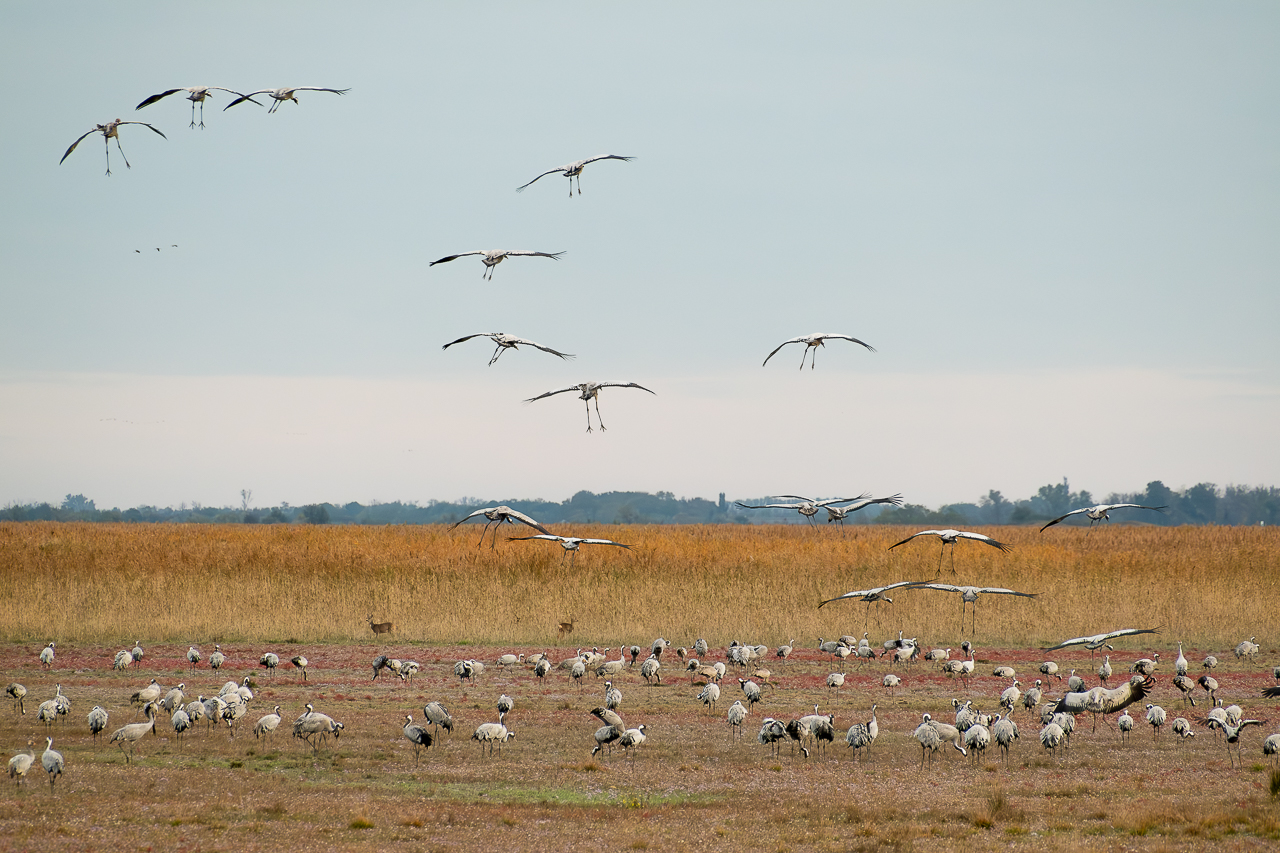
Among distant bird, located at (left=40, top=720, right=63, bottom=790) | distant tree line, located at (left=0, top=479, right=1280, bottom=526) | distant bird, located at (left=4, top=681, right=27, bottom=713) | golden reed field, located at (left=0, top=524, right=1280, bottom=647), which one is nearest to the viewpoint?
distant bird, located at (left=40, top=720, right=63, bottom=790)

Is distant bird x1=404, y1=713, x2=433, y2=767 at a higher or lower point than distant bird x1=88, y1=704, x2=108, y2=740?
lower

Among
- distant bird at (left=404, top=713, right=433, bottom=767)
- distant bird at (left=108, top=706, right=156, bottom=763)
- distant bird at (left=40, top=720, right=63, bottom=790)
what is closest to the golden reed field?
distant bird at (left=404, top=713, right=433, bottom=767)

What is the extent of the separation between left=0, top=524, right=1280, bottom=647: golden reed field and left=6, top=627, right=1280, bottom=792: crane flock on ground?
481 cm

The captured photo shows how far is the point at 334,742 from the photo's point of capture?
13477mm

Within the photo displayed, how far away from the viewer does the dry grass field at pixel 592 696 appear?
9.82m

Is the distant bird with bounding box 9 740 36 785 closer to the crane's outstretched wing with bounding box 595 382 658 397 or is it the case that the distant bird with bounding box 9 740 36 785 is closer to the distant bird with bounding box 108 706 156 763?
the distant bird with bounding box 108 706 156 763

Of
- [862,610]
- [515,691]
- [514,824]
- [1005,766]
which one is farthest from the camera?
[862,610]

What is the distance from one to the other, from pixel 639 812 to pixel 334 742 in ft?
16.0

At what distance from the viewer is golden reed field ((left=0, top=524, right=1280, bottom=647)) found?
24.2m

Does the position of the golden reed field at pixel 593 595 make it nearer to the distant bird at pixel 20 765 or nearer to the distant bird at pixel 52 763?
the distant bird at pixel 20 765

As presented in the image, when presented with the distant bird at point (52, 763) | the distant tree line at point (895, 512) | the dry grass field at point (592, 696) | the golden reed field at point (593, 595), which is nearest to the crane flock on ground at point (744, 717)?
the distant bird at point (52, 763)

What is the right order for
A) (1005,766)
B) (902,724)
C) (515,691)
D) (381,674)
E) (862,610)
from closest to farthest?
(1005,766) → (902,724) → (515,691) → (381,674) → (862,610)

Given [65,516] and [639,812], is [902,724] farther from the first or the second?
[65,516]

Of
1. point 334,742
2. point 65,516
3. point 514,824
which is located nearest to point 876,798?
point 514,824
